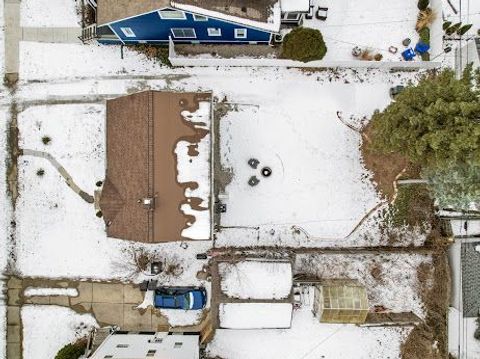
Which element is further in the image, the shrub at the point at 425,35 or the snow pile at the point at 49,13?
the snow pile at the point at 49,13

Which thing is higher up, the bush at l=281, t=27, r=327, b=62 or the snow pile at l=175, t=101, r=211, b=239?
the bush at l=281, t=27, r=327, b=62

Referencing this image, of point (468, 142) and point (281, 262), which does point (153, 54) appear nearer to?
point (281, 262)

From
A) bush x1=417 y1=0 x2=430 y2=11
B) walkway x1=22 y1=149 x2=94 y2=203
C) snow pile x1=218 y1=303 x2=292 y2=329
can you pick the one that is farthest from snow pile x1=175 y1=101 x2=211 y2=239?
bush x1=417 y1=0 x2=430 y2=11

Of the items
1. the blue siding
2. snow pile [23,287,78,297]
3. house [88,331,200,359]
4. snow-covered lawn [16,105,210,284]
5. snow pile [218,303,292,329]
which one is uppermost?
the blue siding

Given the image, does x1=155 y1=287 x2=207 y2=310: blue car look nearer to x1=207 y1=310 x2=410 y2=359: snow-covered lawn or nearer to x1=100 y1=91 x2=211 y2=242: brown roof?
x1=207 y1=310 x2=410 y2=359: snow-covered lawn

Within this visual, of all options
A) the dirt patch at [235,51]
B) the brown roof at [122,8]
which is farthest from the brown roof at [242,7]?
the dirt patch at [235,51]

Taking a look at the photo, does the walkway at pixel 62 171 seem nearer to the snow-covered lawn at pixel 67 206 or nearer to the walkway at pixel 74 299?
the snow-covered lawn at pixel 67 206
